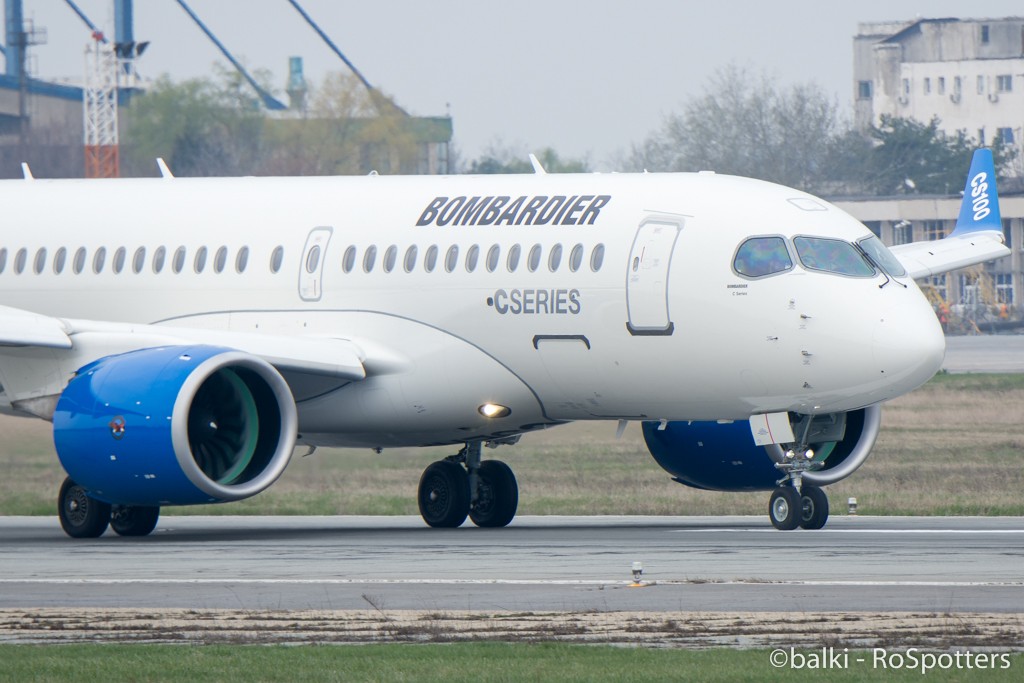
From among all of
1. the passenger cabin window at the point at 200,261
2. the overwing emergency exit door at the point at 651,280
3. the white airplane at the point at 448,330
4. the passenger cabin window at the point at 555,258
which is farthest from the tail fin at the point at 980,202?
the passenger cabin window at the point at 200,261

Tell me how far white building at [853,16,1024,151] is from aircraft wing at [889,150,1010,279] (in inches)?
4612

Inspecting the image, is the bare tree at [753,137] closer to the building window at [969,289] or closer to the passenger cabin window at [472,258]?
the building window at [969,289]

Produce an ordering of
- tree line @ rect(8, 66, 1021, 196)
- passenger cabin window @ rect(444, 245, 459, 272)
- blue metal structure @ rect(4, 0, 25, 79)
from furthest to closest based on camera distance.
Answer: blue metal structure @ rect(4, 0, 25, 79) → tree line @ rect(8, 66, 1021, 196) → passenger cabin window @ rect(444, 245, 459, 272)

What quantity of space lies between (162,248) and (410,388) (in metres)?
4.54

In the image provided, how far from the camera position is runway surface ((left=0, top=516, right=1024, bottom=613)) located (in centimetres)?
1738

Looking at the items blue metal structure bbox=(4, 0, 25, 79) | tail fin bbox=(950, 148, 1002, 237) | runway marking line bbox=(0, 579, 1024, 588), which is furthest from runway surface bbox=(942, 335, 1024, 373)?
blue metal structure bbox=(4, 0, 25, 79)

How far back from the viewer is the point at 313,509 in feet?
110

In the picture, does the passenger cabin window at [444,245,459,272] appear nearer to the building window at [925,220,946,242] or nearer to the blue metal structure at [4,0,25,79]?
the building window at [925,220,946,242]

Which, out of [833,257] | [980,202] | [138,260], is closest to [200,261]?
[138,260]

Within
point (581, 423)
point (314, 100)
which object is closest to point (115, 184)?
point (581, 423)

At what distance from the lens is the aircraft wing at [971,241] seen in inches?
1180

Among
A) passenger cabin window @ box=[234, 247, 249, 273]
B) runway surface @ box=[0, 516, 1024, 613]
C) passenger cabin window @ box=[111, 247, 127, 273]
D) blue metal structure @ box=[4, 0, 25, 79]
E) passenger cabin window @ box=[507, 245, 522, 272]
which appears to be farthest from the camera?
blue metal structure @ box=[4, 0, 25, 79]

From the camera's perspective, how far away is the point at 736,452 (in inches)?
1067

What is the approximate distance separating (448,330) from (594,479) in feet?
37.9
